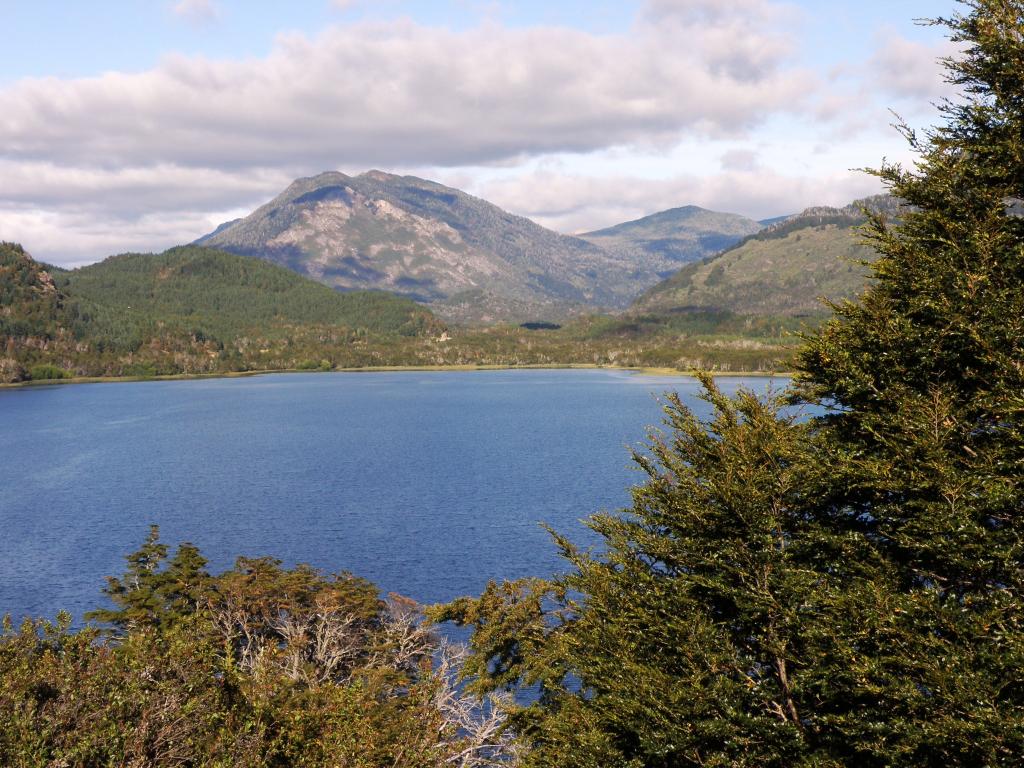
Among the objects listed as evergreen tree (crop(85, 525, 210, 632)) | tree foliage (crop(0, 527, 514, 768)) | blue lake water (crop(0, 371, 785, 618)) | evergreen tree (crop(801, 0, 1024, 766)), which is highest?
evergreen tree (crop(801, 0, 1024, 766))

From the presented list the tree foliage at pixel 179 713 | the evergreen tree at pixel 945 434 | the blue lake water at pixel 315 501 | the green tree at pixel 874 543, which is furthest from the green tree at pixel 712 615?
the blue lake water at pixel 315 501

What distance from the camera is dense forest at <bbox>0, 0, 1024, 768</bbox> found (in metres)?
18.0

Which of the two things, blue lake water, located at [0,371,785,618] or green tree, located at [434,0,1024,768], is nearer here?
green tree, located at [434,0,1024,768]

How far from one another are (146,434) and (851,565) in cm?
20000

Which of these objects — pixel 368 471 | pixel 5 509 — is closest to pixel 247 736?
pixel 5 509

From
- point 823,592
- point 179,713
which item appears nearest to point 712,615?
point 823,592

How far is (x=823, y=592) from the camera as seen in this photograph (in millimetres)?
20750

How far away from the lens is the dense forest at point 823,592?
1795cm

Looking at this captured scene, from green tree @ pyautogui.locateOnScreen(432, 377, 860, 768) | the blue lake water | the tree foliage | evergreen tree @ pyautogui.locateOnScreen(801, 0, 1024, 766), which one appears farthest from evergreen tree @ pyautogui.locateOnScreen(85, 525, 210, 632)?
evergreen tree @ pyautogui.locateOnScreen(801, 0, 1024, 766)

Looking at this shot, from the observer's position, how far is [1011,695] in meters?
17.5

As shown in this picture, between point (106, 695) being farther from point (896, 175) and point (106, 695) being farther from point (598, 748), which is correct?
point (896, 175)

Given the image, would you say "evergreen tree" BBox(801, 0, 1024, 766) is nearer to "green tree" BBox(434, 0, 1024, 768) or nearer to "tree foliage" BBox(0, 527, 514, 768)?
"green tree" BBox(434, 0, 1024, 768)

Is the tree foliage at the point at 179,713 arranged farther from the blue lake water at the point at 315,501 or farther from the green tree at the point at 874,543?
the blue lake water at the point at 315,501

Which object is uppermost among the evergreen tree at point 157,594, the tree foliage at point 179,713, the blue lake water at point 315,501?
the tree foliage at point 179,713
